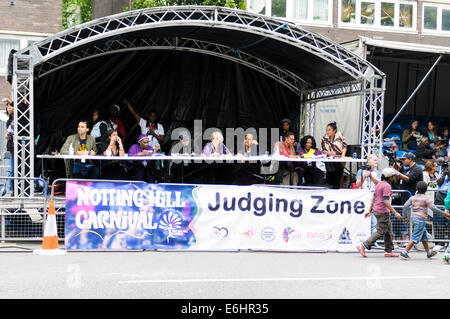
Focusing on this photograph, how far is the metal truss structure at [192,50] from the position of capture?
1374 cm

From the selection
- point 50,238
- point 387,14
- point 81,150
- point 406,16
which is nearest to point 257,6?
point 387,14

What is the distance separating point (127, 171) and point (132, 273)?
6420 millimetres

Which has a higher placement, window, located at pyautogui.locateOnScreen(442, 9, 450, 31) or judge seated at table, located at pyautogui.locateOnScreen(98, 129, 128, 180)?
window, located at pyautogui.locateOnScreen(442, 9, 450, 31)

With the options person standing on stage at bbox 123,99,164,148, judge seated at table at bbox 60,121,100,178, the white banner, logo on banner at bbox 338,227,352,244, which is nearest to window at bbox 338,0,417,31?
person standing on stage at bbox 123,99,164,148

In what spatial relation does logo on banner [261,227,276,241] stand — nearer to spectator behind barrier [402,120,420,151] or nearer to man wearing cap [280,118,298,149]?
man wearing cap [280,118,298,149]

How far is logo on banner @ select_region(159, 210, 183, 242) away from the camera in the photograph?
11.7 metres

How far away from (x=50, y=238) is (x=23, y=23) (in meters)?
15.2

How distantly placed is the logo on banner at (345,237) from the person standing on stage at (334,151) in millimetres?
4126

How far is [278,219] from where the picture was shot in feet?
39.8

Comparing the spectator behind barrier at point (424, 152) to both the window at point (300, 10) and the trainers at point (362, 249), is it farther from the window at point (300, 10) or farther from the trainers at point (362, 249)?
the trainers at point (362, 249)

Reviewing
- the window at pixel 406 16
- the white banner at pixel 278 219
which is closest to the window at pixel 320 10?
the window at pixel 406 16

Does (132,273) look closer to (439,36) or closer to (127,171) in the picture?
(127,171)

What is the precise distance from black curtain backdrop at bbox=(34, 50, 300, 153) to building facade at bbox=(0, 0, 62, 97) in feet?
22.8

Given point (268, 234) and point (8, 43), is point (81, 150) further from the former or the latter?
point (8, 43)
